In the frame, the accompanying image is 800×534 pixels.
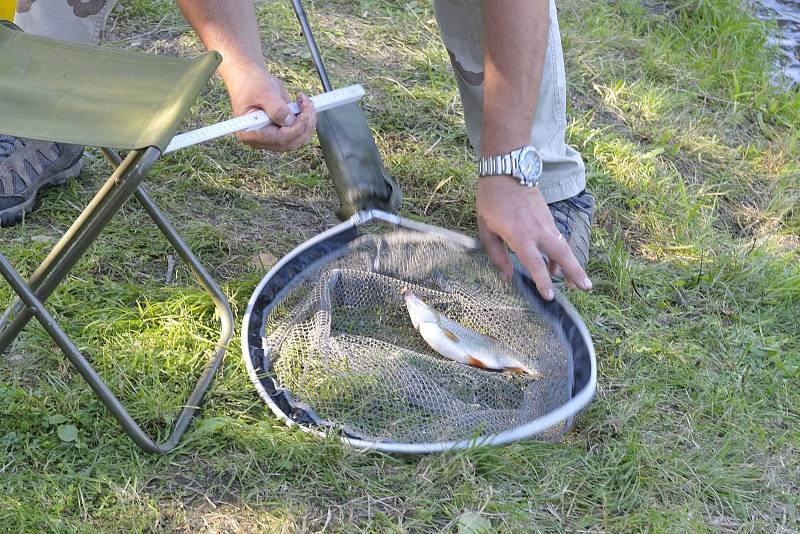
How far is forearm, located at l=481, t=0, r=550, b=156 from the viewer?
2.03 meters

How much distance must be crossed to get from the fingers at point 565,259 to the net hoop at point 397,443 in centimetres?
8

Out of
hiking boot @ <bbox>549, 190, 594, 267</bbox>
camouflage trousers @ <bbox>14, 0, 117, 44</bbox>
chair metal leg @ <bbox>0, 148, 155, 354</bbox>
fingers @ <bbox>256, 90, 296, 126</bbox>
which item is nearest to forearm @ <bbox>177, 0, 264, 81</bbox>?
fingers @ <bbox>256, 90, 296, 126</bbox>

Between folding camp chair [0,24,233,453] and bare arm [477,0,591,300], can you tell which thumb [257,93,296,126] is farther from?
bare arm [477,0,591,300]

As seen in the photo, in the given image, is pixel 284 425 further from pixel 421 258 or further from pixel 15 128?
pixel 15 128

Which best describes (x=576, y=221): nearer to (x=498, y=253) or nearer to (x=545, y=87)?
(x=545, y=87)

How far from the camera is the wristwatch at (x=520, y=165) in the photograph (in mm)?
2055

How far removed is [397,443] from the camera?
186cm

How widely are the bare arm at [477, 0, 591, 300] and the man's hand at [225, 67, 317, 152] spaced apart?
0.44 meters

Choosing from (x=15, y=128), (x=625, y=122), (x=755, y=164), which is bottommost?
(x=755, y=164)

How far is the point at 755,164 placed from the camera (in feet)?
11.2

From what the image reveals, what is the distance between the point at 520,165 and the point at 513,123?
0.34ft

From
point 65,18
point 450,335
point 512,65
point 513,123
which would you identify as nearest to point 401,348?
point 450,335

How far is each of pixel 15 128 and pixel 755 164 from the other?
2736mm

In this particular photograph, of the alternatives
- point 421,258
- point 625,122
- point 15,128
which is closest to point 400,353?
point 421,258
